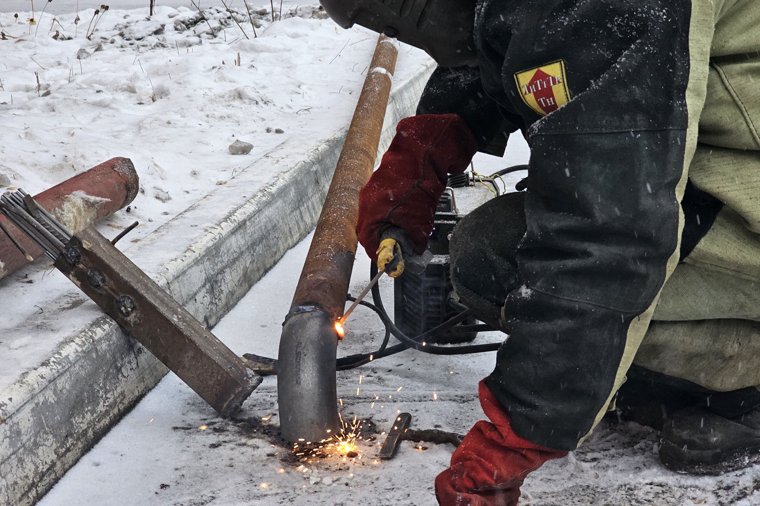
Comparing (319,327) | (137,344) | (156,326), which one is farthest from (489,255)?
(137,344)

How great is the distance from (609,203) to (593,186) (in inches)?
1.9

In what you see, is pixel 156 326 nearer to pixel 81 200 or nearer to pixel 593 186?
pixel 81 200

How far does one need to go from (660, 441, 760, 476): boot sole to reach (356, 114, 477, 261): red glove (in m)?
1.04

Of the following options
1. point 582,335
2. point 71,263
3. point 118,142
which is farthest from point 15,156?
point 582,335

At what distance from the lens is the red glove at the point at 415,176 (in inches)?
119

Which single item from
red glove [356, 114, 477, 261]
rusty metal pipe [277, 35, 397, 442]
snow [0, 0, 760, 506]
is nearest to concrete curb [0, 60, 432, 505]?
snow [0, 0, 760, 506]

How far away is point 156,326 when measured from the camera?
2842 millimetres

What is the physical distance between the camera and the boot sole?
2.57m

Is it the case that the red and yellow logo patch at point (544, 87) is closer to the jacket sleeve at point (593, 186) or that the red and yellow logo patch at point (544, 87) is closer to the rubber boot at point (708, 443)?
the jacket sleeve at point (593, 186)

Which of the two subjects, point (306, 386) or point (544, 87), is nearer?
point (544, 87)

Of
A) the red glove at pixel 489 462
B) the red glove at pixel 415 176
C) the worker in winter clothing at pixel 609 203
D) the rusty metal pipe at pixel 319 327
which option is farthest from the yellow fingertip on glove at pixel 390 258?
the red glove at pixel 489 462

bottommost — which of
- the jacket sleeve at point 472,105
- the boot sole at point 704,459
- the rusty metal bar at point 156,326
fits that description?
the boot sole at point 704,459

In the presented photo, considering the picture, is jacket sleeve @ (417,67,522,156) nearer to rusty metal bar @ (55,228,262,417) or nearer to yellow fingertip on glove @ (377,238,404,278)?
yellow fingertip on glove @ (377,238,404,278)

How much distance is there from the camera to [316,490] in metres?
2.50
